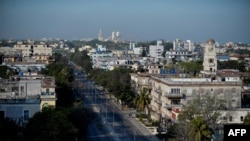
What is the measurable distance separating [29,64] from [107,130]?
11565 mm

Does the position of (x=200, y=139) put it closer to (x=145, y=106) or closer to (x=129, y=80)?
(x=145, y=106)

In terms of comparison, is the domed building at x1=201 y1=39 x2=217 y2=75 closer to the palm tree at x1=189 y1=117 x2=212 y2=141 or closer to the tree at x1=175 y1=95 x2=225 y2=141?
the tree at x1=175 y1=95 x2=225 y2=141

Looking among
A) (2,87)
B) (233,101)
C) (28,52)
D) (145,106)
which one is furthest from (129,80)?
(28,52)

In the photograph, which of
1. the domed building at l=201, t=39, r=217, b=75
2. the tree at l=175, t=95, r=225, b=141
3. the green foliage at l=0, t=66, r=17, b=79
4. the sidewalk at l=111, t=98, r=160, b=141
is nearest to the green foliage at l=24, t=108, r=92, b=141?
the tree at l=175, t=95, r=225, b=141

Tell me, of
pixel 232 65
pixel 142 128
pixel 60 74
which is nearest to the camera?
pixel 142 128

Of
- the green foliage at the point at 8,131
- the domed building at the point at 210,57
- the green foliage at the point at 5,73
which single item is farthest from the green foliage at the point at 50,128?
the domed building at the point at 210,57

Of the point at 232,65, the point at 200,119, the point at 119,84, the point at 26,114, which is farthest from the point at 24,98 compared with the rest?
the point at 232,65

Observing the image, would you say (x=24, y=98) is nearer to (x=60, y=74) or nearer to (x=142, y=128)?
(x=142, y=128)

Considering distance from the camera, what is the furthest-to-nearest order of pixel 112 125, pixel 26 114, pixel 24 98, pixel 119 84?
pixel 119 84, pixel 112 125, pixel 24 98, pixel 26 114

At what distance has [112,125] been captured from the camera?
42.2ft

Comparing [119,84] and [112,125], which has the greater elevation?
[119,84]

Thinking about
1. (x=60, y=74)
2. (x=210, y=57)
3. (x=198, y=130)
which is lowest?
(x=198, y=130)

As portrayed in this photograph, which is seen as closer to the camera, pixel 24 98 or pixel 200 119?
pixel 200 119

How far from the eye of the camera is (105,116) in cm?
1449
